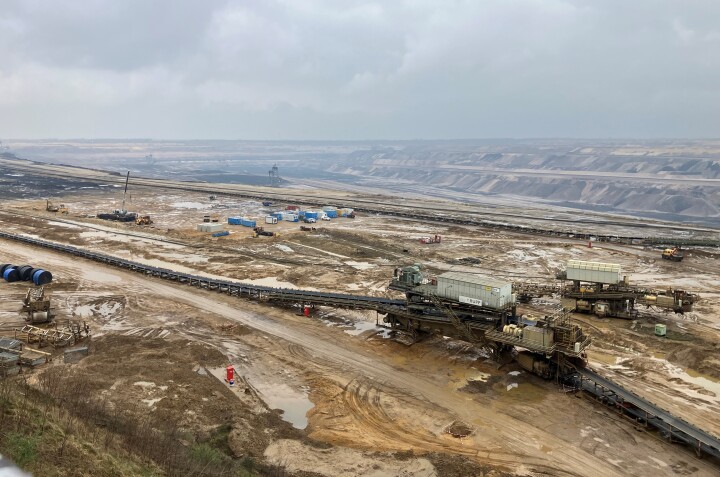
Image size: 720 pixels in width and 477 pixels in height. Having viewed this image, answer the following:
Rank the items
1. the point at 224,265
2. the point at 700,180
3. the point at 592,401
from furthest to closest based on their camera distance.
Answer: the point at 700,180
the point at 224,265
the point at 592,401

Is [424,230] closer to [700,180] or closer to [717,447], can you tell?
[717,447]

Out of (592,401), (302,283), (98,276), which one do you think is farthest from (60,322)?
(592,401)

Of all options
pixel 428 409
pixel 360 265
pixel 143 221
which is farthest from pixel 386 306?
pixel 143 221

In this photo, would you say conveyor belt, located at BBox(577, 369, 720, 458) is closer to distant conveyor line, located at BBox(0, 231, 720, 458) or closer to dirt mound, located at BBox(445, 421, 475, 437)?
distant conveyor line, located at BBox(0, 231, 720, 458)

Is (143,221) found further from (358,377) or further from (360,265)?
(358,377)

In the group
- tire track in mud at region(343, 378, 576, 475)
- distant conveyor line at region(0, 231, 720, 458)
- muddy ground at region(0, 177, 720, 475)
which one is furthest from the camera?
distant conveyor line at region(0, 231, 720, 458)

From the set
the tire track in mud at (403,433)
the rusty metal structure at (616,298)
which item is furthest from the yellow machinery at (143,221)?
the rusty metal structure at (616,298)

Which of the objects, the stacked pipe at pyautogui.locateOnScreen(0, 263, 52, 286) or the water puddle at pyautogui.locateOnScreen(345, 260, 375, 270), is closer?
the stacked pipe at pyautogui.locateOnScreen(0, 263, 52, 286)

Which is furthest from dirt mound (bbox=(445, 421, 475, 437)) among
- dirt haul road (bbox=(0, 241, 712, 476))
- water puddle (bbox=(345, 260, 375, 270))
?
water puddle (bbox=(345, 260, 375, 270))

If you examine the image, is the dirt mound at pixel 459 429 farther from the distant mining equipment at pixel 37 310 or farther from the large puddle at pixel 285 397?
the distant mining equipment at pixel 37 310
